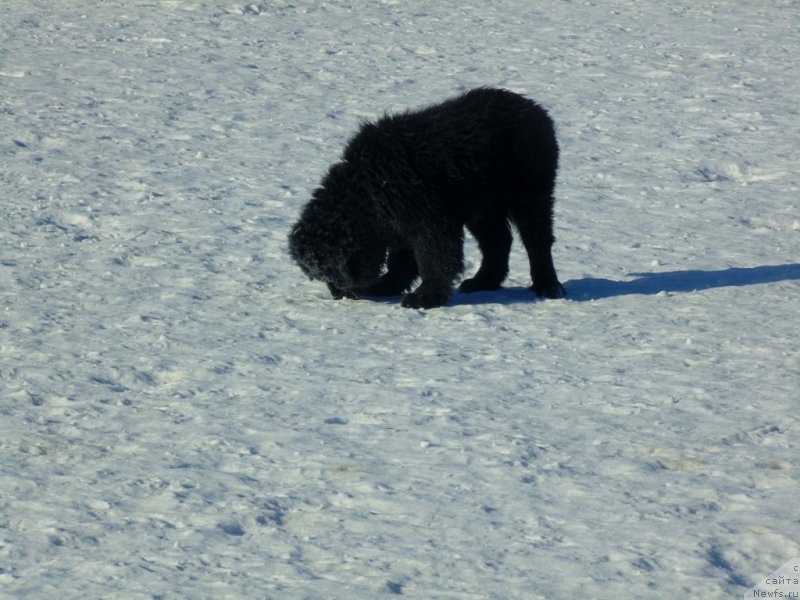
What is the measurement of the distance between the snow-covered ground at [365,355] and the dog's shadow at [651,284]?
3 cm

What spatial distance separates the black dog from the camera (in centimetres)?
700

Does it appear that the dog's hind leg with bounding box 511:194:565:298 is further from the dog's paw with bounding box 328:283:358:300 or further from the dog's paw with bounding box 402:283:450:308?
the dog's paw with bounding box 328:283:358:300

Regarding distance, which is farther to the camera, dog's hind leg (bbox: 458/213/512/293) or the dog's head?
dog's hind leg (bbox: 458/213/512/293)

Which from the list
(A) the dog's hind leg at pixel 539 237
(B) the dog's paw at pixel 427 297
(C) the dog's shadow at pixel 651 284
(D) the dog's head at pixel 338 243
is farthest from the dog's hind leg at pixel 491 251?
(D) the dog's head at pixel 338 243

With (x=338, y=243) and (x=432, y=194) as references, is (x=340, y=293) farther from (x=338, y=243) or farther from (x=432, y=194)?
(x=432, y=194)

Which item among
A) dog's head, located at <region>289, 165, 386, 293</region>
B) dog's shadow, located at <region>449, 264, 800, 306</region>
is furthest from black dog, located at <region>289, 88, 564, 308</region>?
dog's shadow, located at <region>449, 264, 800, 306</region>

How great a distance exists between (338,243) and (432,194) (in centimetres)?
57

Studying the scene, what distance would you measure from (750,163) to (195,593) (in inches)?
277

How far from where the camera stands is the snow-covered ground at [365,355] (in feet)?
14.5

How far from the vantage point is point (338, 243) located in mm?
7121

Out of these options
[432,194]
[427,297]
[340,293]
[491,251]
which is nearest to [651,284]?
[491,251]

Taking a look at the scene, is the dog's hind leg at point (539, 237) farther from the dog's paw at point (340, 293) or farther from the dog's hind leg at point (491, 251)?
the dog's paw at point (340, 293)

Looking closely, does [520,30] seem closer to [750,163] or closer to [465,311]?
[750,163]

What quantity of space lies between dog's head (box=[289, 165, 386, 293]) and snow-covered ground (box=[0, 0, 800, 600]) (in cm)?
21
